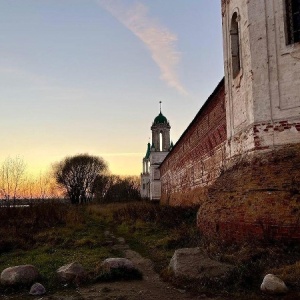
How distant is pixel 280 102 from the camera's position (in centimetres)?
772

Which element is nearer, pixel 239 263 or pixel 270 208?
pixel 239 263

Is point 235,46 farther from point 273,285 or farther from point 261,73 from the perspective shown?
point 273,285

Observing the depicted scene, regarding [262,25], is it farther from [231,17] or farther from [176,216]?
[176,216]

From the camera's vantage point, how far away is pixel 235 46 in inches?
370

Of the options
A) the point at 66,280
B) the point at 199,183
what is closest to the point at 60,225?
the point at 199,183

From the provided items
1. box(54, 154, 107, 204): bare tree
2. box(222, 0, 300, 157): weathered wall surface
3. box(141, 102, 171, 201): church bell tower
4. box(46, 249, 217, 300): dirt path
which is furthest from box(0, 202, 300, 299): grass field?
box(54, 154, 107, 204): bare tree

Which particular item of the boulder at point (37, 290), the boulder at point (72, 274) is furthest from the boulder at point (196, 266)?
the boulder at point (37, 290)

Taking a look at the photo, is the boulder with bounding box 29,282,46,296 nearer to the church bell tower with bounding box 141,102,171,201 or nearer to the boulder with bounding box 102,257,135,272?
the boulder with bounding box 102,257,135,272

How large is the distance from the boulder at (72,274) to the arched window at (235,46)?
19.7 feet

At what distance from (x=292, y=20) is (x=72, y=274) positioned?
271 inches

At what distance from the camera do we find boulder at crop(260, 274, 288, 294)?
195 inches

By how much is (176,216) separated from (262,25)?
Answer: 8642 mm

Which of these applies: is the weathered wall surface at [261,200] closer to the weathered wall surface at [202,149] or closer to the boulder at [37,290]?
the boulder at [37,290]

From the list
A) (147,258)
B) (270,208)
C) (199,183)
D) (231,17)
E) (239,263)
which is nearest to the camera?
(239,263)
